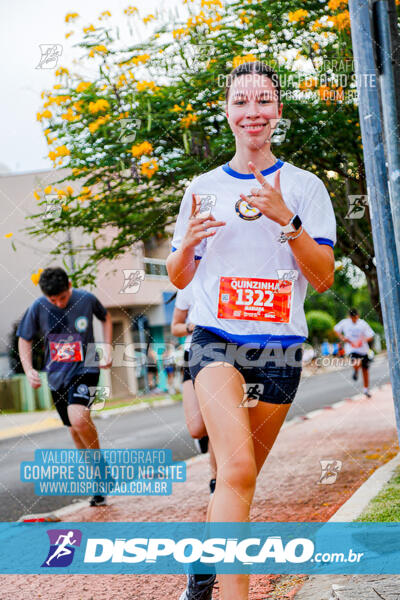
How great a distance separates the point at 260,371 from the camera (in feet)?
9.84

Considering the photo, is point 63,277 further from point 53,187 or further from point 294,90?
point 294,90

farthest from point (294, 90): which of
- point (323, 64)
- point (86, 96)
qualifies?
point (86, 96)

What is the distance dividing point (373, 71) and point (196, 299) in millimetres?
1729

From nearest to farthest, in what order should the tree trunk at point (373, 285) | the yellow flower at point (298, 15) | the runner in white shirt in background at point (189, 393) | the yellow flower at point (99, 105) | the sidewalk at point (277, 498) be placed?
the sidewalk at point (277, 498)
the runner in white shirt in background at point (189, 393)
the yellow flower at point (298, 15)
the yellow flower at point (99, 105)
the tree trunk at point (373, 285)

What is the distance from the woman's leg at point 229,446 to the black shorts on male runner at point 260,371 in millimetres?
61

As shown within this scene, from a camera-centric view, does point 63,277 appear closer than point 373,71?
No

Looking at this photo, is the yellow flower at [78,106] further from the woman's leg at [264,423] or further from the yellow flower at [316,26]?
the woman's leg at [264,423]

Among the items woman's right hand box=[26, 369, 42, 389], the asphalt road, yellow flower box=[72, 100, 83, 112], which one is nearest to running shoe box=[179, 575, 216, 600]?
woman's right hand box=[26, 369, 42, 389]

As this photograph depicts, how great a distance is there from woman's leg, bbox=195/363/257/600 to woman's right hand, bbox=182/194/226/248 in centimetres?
44

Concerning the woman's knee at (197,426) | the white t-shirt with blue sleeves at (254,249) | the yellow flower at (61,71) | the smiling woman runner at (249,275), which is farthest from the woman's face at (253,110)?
the yellow flower at (61,71)

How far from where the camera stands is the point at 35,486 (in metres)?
8.12

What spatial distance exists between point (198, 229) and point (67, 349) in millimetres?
3450

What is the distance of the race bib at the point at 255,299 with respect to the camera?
3000mm

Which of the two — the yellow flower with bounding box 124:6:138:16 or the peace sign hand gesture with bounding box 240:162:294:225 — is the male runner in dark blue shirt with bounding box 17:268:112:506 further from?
the peace sign hand gesture with bounding box 240:162:294:225
